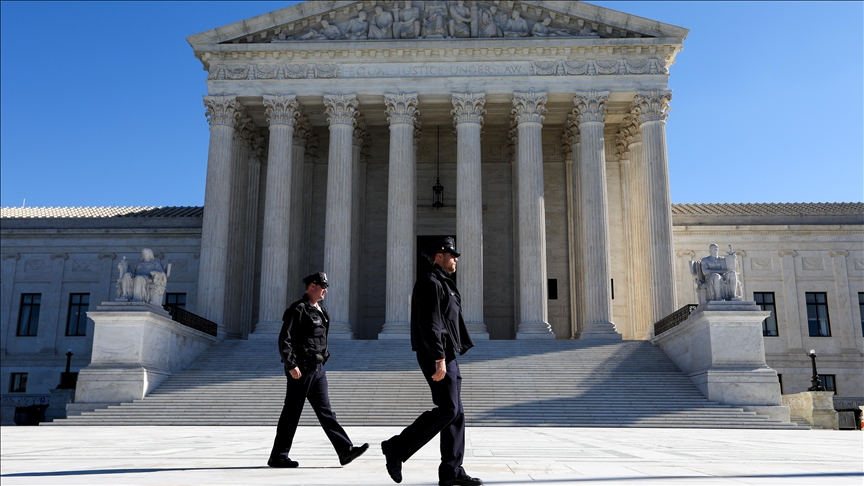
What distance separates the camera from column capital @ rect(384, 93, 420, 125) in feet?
117

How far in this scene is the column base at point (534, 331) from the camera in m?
33.1

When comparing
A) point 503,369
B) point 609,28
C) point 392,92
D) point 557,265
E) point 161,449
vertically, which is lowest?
point 161,449

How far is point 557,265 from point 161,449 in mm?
30903

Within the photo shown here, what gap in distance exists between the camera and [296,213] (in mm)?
38500

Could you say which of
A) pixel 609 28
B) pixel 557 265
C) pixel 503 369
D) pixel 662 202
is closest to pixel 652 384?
pixel 503 369

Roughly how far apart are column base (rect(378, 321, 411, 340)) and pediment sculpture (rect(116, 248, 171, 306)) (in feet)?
31.8

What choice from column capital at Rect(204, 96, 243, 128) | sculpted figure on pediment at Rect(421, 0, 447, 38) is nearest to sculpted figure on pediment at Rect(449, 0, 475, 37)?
sculpted figure on pediment at Rect(421, 0, 447, 38)

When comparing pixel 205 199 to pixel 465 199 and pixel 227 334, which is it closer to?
pixel 227 334

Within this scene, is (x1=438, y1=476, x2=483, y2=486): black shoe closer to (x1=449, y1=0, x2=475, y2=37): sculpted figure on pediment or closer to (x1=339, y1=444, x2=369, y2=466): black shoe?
(x1=339, y1=444, x2=369, y2=466): black shoe

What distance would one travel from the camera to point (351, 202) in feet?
119

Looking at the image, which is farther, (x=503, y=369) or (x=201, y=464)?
(x=503, y=369)

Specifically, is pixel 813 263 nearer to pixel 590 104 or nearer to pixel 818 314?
pixel 818 314

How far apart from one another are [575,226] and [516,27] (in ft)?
33.6

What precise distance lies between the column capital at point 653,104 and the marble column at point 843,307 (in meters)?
13.8
